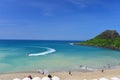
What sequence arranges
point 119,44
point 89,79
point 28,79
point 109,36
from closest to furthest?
point 28,79 → point 89,79 → point 119,44 → point 109,36

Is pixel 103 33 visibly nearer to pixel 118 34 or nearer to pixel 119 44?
pixel 118 34

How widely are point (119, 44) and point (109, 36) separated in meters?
39.5

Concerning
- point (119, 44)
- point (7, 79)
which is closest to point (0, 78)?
point (7, 79)

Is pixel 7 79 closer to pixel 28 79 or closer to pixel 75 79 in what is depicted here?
pixel 28 79

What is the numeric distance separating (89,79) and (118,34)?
130935 mm

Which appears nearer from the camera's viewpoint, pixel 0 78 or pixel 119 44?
pixel 0 78

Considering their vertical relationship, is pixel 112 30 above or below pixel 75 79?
above

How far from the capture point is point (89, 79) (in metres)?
26.0

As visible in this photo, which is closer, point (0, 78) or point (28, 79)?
point (28, 79)

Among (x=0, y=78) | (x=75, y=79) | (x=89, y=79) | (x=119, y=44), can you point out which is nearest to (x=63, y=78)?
(x=75, y=79)

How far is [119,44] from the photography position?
112 m

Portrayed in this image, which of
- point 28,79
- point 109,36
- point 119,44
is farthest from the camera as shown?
point 109,36

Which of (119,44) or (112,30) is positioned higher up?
(112,30)

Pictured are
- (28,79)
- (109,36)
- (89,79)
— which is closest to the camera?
(28,79)
